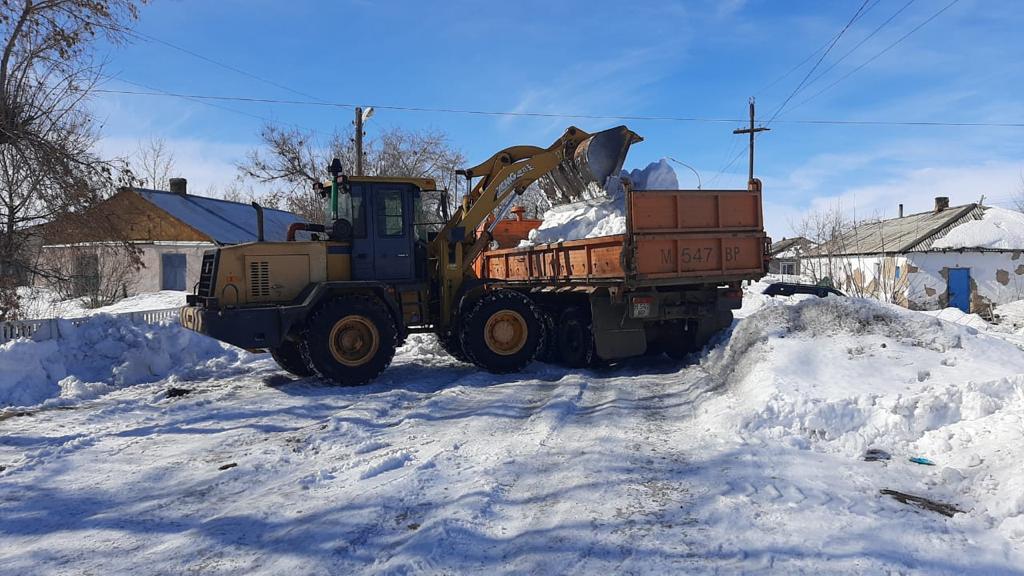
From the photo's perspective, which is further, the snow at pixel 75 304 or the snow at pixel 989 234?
the snow at pixel 989 234

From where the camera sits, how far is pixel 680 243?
9750 millimetres

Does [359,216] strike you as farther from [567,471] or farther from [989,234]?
[989,234]

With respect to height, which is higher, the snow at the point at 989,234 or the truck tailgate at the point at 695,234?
the snow at the point at 989,234

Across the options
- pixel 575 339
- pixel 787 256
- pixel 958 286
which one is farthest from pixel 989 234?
pixel 575 339

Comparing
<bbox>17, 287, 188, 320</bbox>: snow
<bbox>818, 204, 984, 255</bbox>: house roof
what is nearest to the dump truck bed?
<bbox>17, 287, 188, 320</bbox>: snow

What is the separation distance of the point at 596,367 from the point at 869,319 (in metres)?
4.05

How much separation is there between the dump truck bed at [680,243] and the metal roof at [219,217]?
18877 millimetres

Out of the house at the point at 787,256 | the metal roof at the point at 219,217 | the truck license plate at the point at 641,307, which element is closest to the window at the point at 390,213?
the truck license plate at the point at 641,307

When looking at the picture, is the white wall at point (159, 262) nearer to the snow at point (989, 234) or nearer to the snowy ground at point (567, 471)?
the snowy ground at point (567, 471)

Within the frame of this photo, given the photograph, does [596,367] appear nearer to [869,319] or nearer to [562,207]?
[562,207]

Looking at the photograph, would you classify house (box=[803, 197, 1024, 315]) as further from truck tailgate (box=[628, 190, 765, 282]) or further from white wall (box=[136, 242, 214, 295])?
white wall (box=[136, 242, 214, 295])

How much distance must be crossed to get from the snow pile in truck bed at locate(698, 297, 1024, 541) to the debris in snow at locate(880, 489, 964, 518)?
111 millimetres

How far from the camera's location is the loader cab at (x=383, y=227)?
995 centimetres

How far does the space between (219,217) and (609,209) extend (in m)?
24.8
